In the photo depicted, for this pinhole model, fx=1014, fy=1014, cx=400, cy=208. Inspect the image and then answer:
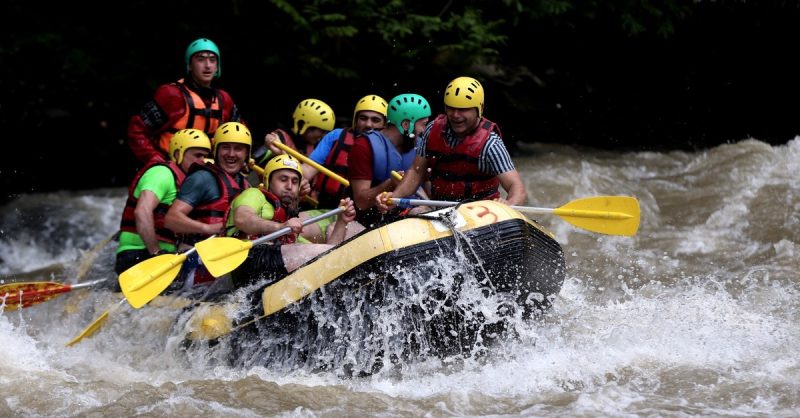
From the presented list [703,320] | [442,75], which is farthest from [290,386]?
[442,75]

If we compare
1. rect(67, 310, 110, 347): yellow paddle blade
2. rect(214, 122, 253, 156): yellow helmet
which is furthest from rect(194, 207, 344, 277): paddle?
rect(67, 310, 110, 347): yellow paddle blade

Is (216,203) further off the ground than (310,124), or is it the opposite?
(310,124)

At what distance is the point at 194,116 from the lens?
25.0 feet

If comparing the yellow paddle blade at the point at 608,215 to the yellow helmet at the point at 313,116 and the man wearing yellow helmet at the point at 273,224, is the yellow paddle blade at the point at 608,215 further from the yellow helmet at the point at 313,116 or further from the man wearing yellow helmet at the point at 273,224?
the yellow helmet at the point at 313,116

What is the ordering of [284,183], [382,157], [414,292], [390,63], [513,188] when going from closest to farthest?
[414,292], [513,188], [284,183], [382,157], [390,63]

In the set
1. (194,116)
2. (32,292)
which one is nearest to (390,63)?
(194,116)

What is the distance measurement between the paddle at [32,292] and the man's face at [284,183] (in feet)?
5.48

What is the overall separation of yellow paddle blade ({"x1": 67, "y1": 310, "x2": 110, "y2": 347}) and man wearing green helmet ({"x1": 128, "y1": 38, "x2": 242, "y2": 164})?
5.20ft

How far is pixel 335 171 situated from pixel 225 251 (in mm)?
1706

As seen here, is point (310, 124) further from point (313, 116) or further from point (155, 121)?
point (155, 121)

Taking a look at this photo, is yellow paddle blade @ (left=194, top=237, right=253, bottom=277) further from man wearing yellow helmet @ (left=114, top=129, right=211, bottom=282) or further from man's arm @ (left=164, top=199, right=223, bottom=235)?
man wearing yellow helmet @ (left=114, top=129, right=211, bottom=282)

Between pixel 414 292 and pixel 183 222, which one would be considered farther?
pixel 183 222

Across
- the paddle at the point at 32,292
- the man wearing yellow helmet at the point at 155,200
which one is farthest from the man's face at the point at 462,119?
the paddle at the point at 32,292

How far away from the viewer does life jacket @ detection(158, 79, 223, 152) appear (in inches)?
300
